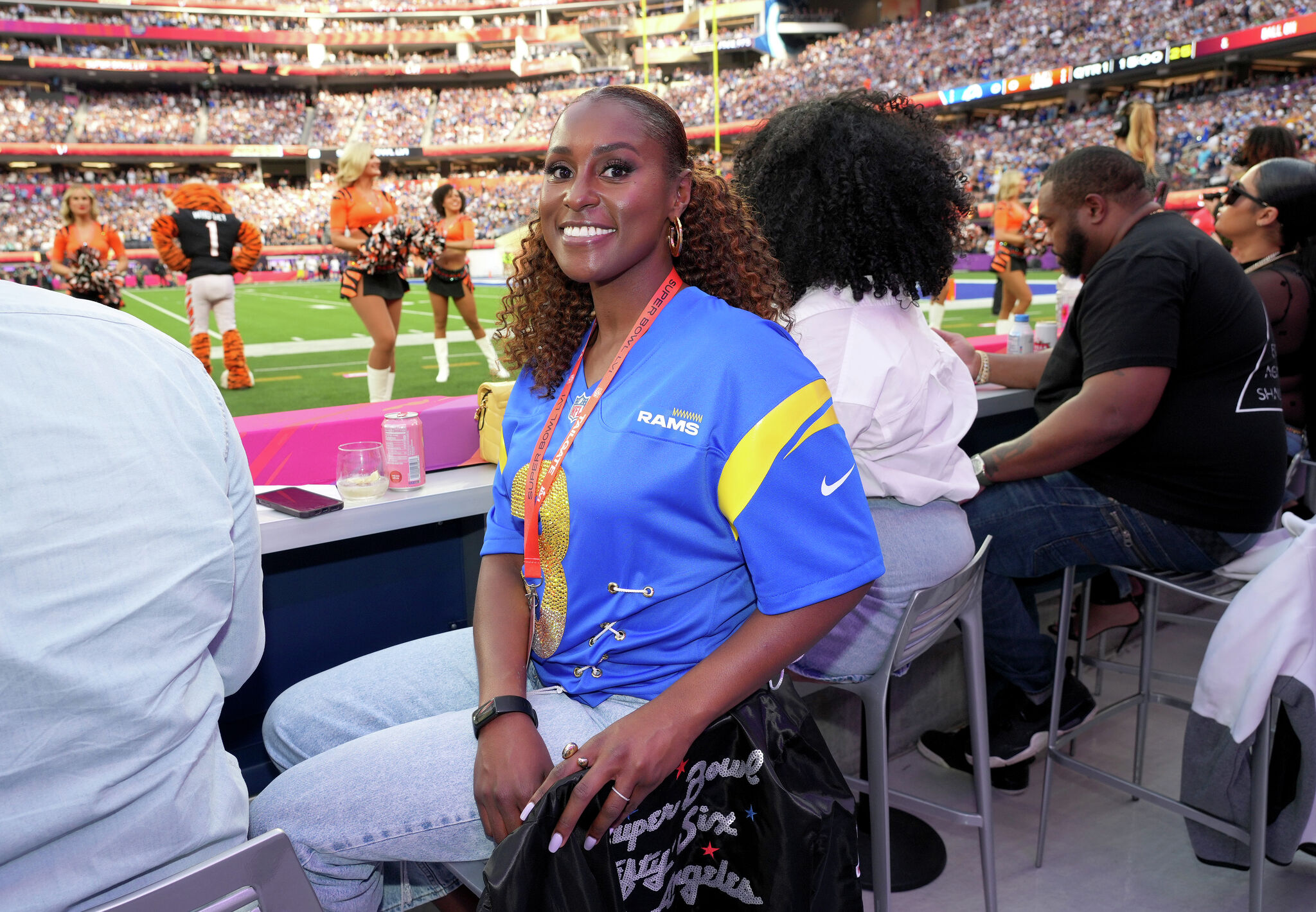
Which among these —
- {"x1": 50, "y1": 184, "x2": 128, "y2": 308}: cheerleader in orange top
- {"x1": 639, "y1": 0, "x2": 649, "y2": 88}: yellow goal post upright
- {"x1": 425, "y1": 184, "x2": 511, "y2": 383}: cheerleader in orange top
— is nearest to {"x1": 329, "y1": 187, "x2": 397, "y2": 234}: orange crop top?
{"x1": 425, "y1": 184, "x2": 511, "y2": 383}: cheerleader in orange top

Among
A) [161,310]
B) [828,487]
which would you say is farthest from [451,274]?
[161,310]

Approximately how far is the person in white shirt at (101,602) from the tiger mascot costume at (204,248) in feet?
24.2

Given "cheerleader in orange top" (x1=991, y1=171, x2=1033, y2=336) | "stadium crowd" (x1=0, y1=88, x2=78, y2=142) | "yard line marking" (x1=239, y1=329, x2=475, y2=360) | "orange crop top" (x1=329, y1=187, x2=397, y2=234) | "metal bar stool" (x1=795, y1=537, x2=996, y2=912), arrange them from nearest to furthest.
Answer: "metal bar stool" (x1=795, y1=537, x2=996, y2=912), "orange crop top" (x1=329, y1=187, x2=397, y2=234), "cheerleader in orange top" (x1=991, y1=171, x2=1033, y2=336), "yard line marking" (x1=239, y1=329, x2=475, y2=360), "stadium crowd" (x1=0, y1=88, x2=78, y2=142)

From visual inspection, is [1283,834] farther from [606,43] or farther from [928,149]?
[606,43]

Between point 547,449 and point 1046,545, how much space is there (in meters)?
1.59

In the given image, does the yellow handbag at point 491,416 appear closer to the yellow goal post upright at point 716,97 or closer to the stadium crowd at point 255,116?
the yellow goal post upright at point 716,97

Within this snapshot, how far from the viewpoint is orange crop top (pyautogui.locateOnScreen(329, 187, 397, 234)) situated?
6723 millimetres

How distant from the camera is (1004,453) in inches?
95.6

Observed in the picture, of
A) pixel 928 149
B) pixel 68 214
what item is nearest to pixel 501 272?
pixel 68 214

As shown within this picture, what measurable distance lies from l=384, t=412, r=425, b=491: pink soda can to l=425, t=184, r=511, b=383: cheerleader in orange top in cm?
614

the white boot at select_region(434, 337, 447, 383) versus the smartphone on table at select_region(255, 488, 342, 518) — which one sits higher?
the smartphone on table at select_region(255, 488, 342, 518)

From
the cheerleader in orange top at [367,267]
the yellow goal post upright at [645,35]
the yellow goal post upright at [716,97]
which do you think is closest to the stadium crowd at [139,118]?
the yellow goal post upright at [645,35]

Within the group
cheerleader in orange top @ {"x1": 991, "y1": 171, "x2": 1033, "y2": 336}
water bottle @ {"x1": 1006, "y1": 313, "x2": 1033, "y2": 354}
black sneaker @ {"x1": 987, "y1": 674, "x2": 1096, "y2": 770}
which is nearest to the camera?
black sneaker @ {"x1": 987, "y1": 674, "x2": 1096, "y2": 770}

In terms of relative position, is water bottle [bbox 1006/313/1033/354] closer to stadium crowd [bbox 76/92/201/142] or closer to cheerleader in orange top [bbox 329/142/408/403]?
cheerleader in orange top [bbox 329/142/408/403]
